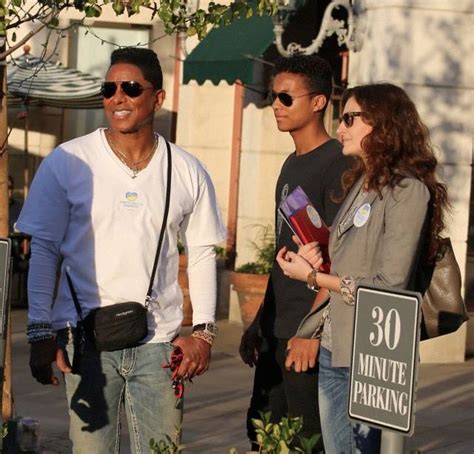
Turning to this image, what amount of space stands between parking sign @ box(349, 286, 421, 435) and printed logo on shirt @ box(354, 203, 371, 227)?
0.94m

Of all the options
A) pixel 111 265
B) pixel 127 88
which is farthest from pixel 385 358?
pixel 127 88

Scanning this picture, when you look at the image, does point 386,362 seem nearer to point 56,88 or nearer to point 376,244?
point 376,244

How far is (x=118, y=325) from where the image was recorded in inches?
209

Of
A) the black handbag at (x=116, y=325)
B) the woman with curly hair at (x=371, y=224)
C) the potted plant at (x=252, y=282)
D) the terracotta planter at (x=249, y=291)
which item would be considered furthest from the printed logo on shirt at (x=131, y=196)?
the terracotta planter at (x=249, y=291)

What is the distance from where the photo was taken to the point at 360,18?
12453mm

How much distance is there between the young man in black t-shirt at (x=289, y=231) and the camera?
595 cm

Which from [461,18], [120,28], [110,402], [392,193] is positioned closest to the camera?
[392,193]

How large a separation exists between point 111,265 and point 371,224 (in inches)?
38.0

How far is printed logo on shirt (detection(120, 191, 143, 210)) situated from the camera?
5.43m

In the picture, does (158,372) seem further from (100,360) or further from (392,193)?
(392,193)

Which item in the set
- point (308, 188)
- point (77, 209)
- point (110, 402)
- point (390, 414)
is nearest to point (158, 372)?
point (110, 402)

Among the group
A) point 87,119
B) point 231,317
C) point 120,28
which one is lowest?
point 231,317

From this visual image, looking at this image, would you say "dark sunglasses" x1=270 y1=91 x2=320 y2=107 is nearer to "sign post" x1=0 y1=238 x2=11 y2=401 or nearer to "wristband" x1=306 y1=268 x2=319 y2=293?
"wristband" x1=306 y1=268 x2=319 y2=293

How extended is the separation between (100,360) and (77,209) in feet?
1.83
